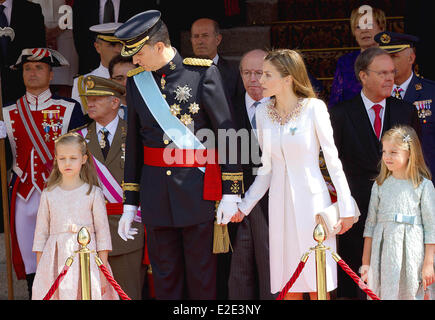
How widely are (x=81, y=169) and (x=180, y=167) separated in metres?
0.83

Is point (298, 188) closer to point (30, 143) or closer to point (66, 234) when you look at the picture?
point (66, 234)

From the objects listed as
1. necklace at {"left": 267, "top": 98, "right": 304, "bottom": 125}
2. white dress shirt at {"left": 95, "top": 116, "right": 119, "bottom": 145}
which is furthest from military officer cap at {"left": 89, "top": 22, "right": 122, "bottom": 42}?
necklace at {"left": 267, "top": 98, "right": 304, "bottom": 125}

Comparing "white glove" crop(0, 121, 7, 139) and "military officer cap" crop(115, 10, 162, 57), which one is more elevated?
"military officer cap" crop(115, 10, 162, 57)

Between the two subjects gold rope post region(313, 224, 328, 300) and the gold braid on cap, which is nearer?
gold rope post region(313, 224, 328, 300)

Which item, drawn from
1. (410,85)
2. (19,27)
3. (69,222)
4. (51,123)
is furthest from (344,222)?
(19,27)

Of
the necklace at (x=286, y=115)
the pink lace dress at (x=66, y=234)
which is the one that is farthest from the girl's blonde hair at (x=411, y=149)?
the pink lace dress at (x=66, y=234)

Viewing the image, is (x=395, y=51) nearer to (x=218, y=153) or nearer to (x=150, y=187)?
(x=218, y=153)

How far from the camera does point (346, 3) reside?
25.1 feet

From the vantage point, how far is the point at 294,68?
4.56m

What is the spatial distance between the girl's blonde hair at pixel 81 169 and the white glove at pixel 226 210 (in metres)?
0.93

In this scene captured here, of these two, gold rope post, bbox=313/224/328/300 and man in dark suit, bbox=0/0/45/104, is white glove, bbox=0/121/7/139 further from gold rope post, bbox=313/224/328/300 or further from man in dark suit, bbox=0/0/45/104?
gold rope post, bbox=313/224/328/300

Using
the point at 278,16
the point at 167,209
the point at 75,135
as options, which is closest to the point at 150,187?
the point at 167,209

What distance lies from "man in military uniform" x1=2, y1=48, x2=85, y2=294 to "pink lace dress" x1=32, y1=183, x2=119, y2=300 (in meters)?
0.86

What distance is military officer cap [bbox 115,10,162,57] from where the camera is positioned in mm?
4453
